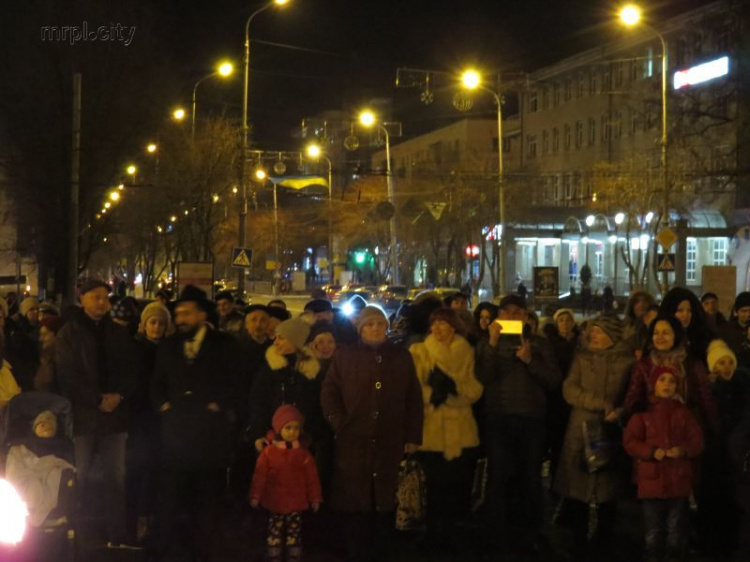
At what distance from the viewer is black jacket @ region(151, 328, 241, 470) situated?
7.61 metres

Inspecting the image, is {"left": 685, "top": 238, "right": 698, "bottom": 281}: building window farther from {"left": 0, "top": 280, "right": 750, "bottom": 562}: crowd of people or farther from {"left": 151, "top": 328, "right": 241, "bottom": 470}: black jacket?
{"left": 151, "top": 328, "right": 241, "bottom": 470}: black jacket

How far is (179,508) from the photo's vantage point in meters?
7.70

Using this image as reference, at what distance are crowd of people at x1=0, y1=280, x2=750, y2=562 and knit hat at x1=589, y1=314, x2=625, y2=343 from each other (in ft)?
0.06

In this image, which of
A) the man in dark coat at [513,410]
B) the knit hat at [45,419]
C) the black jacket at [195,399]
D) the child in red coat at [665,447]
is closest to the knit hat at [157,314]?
the black jacket at [195,399]

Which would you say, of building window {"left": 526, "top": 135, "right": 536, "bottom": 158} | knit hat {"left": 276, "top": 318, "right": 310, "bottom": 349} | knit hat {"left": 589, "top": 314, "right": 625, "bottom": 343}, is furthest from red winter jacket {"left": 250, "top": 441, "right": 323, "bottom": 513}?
building window {"left": 526, "top": 135, "right": 536, "bottom": 158}

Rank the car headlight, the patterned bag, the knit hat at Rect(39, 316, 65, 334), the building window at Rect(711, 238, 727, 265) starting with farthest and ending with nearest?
the building window at Rect(711, 238, 727, 265) → the knit hat at Rect(39, 316, 65, 334) → the patterned bag → the car headlight

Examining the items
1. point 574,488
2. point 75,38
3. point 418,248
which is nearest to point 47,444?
point 574,488

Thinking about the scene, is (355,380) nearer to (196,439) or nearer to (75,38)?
(196,439)

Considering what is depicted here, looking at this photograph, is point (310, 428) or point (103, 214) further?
point (103, 214)

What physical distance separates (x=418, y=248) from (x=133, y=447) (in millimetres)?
64003

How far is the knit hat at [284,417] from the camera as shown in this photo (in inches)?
301

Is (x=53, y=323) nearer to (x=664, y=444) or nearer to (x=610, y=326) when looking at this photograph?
(x=610, y=326)

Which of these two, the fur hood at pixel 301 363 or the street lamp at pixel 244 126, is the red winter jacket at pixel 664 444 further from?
the street lamp at pixel 244 126

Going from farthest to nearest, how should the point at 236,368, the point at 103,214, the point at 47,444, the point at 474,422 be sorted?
the point at 103,214 < the point at 474,422 < the point at 236,368 < the point at 47,444
